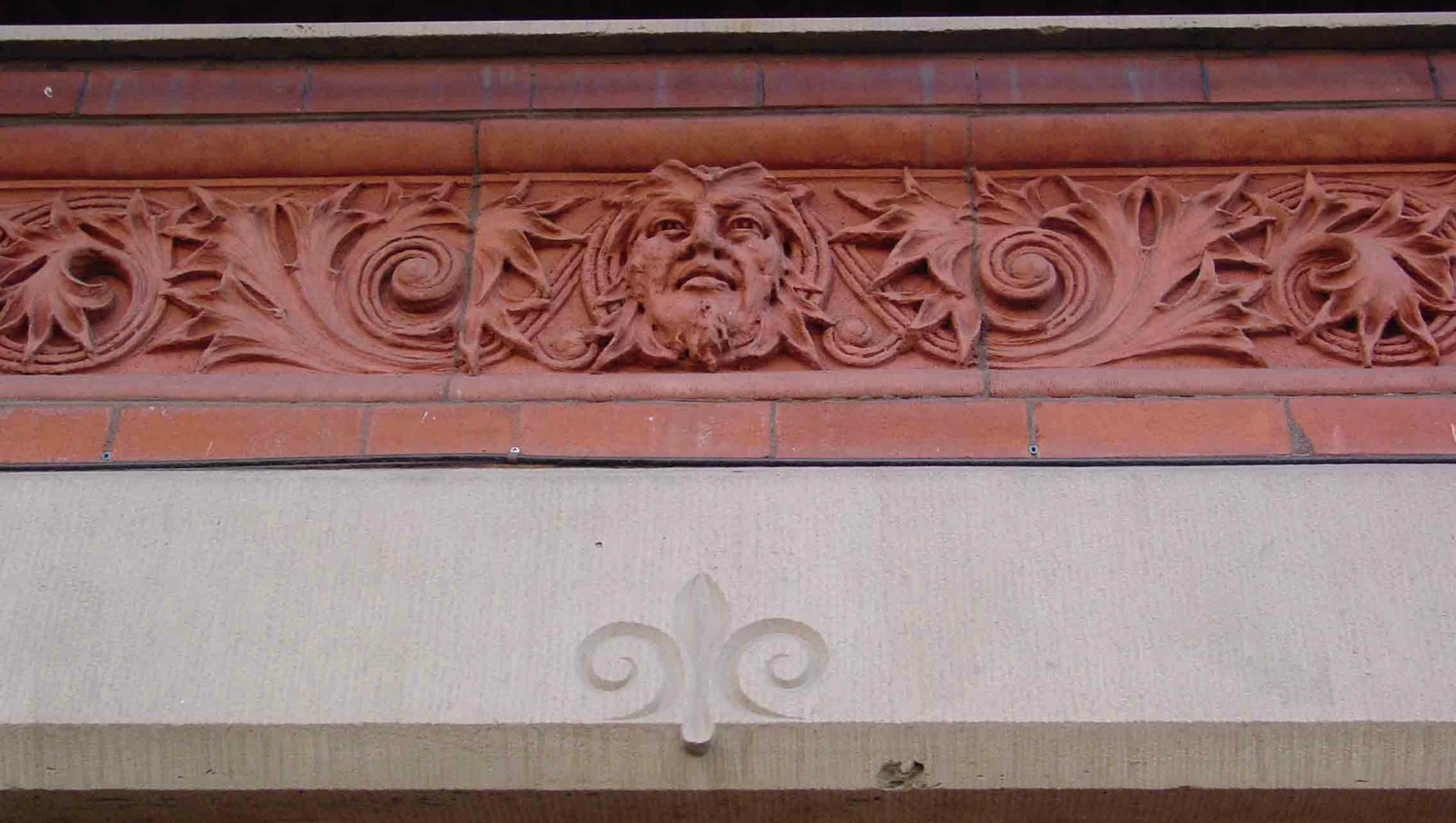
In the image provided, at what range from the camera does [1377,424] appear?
2002 millimetres

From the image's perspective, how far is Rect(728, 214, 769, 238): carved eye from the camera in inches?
86.9

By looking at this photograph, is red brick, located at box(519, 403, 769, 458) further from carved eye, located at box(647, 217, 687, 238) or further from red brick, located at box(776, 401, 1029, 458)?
carved eye, located at box(647, 217, 687, 238)

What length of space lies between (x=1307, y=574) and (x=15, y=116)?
175 cm

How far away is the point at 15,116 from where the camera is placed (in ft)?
7.68

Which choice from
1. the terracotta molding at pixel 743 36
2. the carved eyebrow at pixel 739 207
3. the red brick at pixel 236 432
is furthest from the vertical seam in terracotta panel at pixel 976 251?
the red brick at pixel 236 432

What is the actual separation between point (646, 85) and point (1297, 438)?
96 centimetres

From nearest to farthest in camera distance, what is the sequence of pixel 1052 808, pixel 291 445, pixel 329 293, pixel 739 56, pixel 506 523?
1. pixel 1052 808
2. pixel 506 523
3. pixel 291 445
4. pixel 329 293
5. pixel 739 56

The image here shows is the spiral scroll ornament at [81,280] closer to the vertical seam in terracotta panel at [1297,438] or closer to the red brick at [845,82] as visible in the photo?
the red brick at [845,82]

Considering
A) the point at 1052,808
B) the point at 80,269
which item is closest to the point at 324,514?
the point at 80,269

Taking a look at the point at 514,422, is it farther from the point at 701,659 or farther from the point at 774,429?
the point at 701,659

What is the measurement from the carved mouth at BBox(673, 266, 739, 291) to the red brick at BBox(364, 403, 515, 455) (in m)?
0.27

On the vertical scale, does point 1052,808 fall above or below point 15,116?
below

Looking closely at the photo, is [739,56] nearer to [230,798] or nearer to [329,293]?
[329,293]

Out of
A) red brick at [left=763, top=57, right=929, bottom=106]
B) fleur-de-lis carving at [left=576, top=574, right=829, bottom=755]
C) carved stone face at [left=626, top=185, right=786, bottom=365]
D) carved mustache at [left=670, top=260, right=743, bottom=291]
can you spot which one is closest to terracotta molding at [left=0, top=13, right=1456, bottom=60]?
red brick at [left=763, top=57, right=929, bottom=106]
